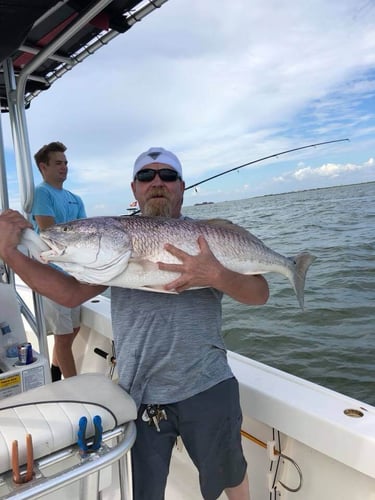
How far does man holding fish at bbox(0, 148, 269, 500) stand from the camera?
1639 millimetres

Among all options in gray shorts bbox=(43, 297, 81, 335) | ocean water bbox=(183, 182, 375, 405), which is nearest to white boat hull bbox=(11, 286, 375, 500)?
gray shorts bbox=(43, 297, 81, 335)

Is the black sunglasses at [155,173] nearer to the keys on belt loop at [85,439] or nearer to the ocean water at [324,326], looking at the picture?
the keys on belt loop at [85,439]

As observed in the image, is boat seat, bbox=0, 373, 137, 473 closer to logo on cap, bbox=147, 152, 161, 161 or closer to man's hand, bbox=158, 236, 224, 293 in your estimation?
man's hand, bbox=158, 236, 224, 293

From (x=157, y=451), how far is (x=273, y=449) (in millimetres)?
673

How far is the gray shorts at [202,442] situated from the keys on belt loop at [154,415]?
0.7 inches

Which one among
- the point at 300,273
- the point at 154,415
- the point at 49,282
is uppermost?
the point at 49,282

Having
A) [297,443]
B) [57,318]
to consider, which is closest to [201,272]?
[297,443]

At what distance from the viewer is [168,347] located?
1667 millimetres

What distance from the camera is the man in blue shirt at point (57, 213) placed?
3.30 meters

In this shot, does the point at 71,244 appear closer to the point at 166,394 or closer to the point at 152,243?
the point at 152,243

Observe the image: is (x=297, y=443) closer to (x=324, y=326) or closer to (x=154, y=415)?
(x=154, y=415)

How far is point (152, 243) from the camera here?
1.64m

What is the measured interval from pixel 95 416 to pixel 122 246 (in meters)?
0.64

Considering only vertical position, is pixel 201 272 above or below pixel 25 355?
above
